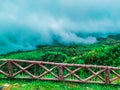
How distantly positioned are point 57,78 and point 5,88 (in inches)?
117

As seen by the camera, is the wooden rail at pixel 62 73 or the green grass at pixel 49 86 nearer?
the green grass at pixel 49 86

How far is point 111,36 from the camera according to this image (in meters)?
80.8

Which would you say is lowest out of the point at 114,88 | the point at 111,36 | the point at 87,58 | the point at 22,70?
the point at 114,88

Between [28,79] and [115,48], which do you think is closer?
[28,79]

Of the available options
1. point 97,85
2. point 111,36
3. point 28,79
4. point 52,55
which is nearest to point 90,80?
point 97,85

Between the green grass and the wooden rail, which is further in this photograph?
the wooden rail

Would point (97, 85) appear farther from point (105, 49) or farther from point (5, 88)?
point (105, 49)

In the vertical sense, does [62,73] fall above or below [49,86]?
above

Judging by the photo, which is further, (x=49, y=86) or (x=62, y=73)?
(x=62, y=73)

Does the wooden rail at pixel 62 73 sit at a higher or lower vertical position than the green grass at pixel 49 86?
higher

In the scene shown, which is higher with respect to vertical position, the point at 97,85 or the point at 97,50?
the point at 97,50

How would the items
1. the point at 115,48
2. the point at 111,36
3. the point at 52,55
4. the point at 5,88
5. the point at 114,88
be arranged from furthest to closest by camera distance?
the point at 111,36 < the point at 52,55 < the point at 115,48 < the point at 114,88 < the point at 5,88

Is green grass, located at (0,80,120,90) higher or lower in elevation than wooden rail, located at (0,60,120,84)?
lower

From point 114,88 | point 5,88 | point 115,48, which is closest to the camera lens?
point 5,88
